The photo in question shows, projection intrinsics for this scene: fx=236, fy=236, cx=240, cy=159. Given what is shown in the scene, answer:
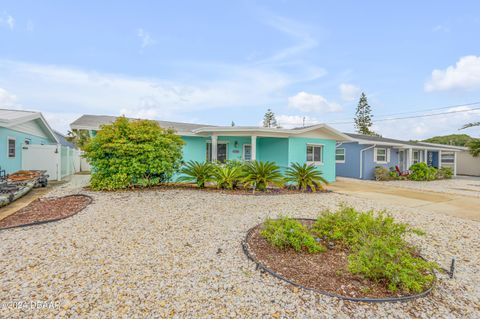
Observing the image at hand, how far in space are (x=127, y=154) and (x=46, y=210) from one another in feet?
9.45

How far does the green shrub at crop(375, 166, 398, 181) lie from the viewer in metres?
13.8

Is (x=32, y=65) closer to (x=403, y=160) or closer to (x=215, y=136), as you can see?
(x=215, y=136)

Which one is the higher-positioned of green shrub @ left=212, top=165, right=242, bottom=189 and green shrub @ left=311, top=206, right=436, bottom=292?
green shrub @ left=212, top=165, right=242, bottom=189

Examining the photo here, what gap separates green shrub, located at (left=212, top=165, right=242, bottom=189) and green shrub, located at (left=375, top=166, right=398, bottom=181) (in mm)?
9669

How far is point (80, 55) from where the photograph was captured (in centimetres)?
1015

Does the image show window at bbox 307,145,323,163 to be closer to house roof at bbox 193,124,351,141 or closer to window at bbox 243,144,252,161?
house roof at bbox 193,124,351,141

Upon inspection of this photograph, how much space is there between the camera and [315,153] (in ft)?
39.8

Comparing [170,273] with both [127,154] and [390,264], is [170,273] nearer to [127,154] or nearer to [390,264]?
[390,264]

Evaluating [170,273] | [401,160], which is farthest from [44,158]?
[401,160]

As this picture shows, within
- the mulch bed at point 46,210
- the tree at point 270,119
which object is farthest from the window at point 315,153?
the tree at point 270,119

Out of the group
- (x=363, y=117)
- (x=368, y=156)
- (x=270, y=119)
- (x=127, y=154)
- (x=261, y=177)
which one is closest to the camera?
(x=127, y=154)

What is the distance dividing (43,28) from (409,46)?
15.9m

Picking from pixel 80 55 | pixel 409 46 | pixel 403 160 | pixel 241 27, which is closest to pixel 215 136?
pixel 241 27

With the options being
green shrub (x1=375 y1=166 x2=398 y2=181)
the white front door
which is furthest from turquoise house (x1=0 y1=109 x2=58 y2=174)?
the white front door
